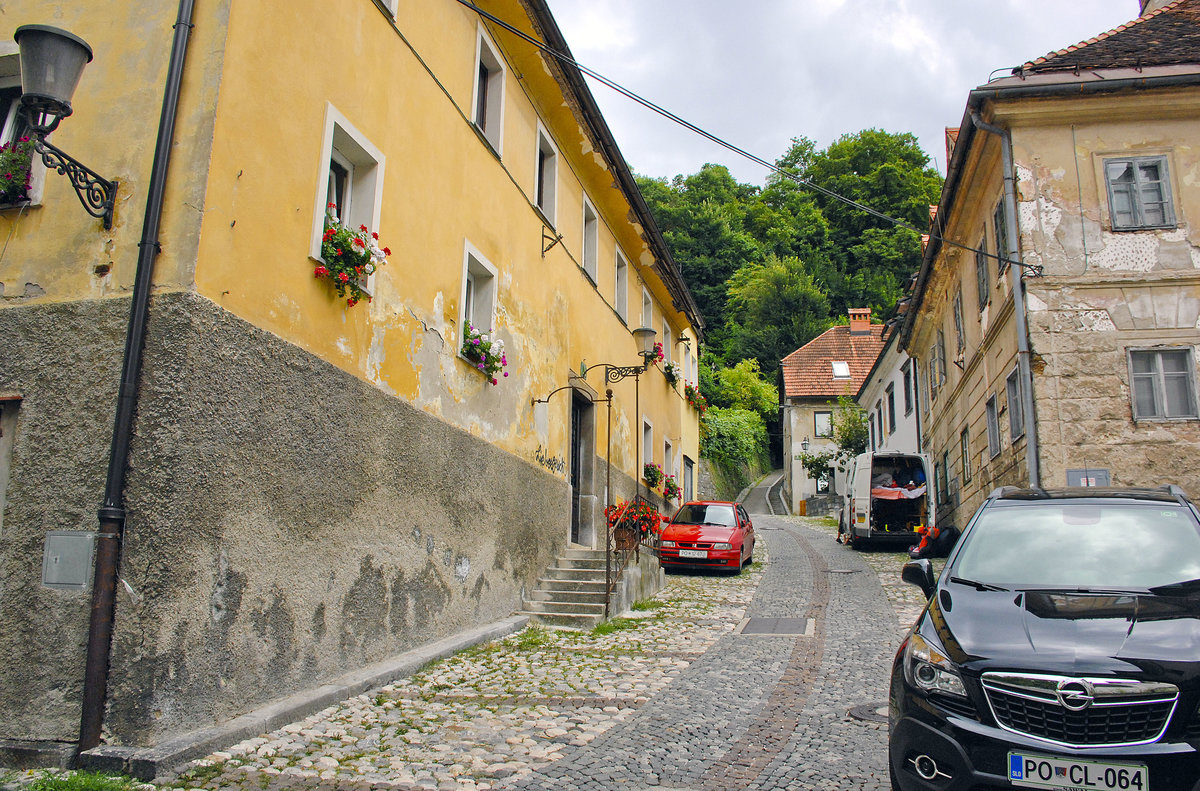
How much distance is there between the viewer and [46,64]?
4.99 metres

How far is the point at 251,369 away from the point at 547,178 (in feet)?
29.5

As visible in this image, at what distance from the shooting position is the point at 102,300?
19.1 feet

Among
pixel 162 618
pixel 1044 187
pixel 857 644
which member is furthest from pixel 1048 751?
pixel 1044 187

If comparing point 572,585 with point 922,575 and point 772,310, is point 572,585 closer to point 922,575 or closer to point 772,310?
point 922,575

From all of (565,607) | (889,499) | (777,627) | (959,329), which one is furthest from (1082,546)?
(889,499)

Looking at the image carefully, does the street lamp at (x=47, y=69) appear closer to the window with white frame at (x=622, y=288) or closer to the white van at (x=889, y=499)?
the window with white frame at (x=622, y=288)

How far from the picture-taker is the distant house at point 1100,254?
12508 millimetres

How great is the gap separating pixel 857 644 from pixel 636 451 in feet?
32.0

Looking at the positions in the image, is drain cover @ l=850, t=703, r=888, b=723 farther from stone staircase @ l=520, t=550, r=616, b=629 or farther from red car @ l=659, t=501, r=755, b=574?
red car @ l=659, t=501, r=755, b=574

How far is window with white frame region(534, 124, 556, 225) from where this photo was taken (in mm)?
13821

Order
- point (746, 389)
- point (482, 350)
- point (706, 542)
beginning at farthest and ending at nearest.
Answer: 1. point (746, 389)
2. point (706, 542)
3. point (482, 350)

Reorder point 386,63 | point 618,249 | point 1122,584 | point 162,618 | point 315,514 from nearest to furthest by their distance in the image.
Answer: point 1122,584, point 162,618, point 315,514, point 386,63, point 618,249

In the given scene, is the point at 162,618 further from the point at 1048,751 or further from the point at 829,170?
the point at 829,170

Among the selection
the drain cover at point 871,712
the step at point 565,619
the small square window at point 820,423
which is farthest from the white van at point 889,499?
the small square window at point 820,423
